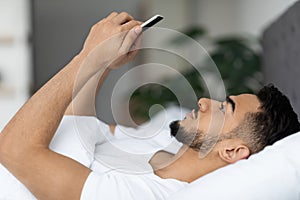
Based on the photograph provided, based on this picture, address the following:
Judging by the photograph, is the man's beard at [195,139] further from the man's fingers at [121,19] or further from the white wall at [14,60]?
the white wall at [14,60]

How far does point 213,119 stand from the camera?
1.30 meters

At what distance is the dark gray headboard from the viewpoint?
1676mm

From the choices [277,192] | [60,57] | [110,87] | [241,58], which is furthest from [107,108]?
[277,192]

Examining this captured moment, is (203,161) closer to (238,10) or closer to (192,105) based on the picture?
(192,105)

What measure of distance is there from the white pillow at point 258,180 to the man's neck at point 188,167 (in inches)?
7.0

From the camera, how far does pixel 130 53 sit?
1.33 meters

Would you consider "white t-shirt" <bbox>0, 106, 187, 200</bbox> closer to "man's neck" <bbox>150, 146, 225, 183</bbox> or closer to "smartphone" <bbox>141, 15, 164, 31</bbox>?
"man's neck" <bbox>150, 146, 225, 183</bbox>

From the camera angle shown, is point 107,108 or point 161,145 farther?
point 107,108

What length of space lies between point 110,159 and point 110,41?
1.00 feet

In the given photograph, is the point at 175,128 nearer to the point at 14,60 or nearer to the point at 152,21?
the point at 152,21

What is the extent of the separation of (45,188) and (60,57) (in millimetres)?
3297

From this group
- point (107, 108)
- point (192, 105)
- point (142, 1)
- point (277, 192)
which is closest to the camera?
point (277, 192)

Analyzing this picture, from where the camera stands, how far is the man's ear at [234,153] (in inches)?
48.2

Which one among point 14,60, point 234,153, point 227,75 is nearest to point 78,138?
point 234,153
